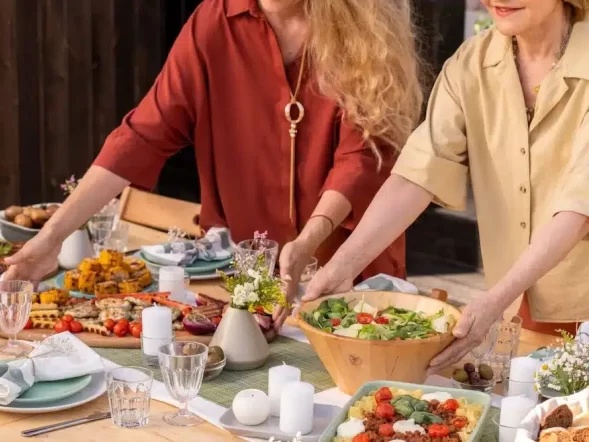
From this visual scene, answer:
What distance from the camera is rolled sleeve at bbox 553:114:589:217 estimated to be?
7.13 feet

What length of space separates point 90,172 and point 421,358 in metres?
1.18

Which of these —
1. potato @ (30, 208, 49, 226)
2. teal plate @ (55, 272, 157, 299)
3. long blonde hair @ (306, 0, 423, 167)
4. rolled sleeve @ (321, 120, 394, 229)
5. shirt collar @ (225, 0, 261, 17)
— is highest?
shirt collar @ (225, 0, 261, 17)

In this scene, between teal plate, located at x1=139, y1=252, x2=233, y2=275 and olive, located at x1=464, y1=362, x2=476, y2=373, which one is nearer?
olive, located at x1=464, y1=362, x2=476, y2=373

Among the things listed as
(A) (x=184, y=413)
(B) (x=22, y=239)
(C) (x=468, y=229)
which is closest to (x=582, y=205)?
(A) (x=184, y=413)

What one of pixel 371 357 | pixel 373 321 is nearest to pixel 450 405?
pixel 371 357

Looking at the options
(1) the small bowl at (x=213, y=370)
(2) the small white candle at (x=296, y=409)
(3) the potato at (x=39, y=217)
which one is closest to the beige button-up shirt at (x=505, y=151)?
(1) the small bowl at (x=213, y=370)

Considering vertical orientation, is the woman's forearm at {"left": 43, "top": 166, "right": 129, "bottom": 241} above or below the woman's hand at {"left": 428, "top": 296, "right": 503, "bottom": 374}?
above

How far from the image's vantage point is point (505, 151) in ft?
8.02

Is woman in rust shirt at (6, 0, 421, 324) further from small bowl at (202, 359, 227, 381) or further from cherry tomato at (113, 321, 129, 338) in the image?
small bowl at (202, 359, 227, 381)

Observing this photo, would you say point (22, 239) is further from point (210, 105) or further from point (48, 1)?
point (48, 1)

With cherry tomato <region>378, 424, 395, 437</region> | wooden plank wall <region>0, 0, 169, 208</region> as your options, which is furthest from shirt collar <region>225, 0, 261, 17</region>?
wooden plank wall <region>0, 0, 169, 208</region>

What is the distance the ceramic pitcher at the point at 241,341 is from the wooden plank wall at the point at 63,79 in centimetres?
329

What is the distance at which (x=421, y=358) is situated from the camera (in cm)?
201

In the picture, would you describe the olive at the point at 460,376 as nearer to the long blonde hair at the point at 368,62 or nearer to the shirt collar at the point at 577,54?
the shirt collar at the point at 577,54
